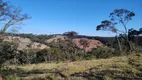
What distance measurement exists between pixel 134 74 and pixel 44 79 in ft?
10.5

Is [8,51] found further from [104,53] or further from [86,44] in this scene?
[86,44]

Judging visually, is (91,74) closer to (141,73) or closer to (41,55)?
(141,73)

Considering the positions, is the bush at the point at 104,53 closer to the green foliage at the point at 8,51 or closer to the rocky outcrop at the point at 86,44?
the rocky outcrop at the point at 86,44

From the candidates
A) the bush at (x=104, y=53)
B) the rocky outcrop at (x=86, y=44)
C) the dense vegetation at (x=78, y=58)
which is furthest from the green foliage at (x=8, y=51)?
the rocky outcrop at (x=86, y=44)

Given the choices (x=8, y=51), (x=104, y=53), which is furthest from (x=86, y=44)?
(x=8, y=51)

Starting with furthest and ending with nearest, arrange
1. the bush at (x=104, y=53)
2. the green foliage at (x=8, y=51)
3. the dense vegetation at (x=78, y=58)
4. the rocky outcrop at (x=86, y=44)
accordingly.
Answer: the rocky outcrop at (x=86, y=44), the green foliage at (x=8, y=51), the bush at (x=104, y=53), the dense vegetation at (x=78, y=58)

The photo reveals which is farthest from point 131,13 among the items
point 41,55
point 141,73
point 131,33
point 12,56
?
point 141,73

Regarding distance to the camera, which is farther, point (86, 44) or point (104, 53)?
point (86, 44)

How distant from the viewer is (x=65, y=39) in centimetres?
3269

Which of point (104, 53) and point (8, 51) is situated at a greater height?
point (8, 51)

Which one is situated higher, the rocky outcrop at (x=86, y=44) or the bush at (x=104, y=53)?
the rocky outcrop at (x=86, y=44)

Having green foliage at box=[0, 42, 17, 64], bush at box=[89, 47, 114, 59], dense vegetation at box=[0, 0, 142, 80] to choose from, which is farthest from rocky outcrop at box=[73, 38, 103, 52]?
green foliage at box=[0, 42, 17, 64]

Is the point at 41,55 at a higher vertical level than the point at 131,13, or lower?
lower

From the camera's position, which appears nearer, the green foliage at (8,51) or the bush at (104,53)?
the bush at (104,53)
